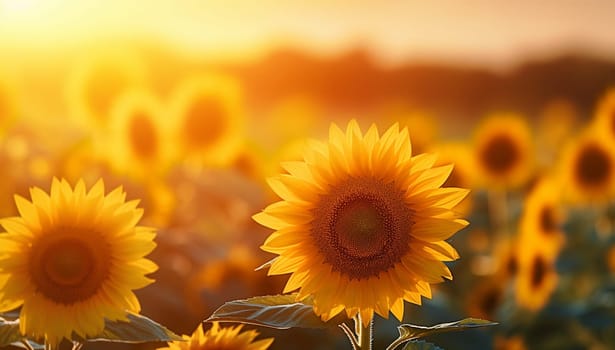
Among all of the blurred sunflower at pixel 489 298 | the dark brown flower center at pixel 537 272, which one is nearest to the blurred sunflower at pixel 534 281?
the dark brown flower center at pixel 537 272

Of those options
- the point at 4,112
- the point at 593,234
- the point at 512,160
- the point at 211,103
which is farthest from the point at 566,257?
the point at 4,112

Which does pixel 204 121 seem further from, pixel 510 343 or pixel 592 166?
pixel 592 166

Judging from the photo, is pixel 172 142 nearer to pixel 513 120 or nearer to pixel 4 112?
pixel 4 112

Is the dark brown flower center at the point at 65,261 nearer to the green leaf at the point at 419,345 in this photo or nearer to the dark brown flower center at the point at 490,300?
the green leaf at the point at 419,345

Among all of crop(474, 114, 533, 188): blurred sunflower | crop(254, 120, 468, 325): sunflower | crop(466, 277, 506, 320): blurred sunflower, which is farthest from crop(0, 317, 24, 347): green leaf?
crop(474, 114, 533, 188): blurred sunflower

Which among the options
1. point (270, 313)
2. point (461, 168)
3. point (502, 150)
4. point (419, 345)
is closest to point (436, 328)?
point (419, 345)

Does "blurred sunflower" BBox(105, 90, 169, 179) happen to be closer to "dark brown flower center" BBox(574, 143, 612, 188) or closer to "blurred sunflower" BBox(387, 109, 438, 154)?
"blurred sunflower" BBox(387, 109, 438, 154)
